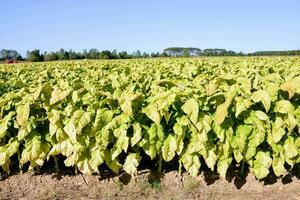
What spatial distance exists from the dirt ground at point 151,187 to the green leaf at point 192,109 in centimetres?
84

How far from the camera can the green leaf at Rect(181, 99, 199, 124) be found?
3.92 metres

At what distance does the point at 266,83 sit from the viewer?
444 cm

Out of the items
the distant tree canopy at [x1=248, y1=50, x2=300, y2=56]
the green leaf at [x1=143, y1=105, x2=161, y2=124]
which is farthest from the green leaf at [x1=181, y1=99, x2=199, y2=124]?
the distant tree canopy at [x1=248, y1=50, x2=300, y2=56]

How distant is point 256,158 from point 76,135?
1.78 metres

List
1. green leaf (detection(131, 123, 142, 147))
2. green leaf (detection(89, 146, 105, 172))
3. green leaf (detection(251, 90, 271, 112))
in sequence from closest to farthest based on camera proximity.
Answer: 1. green leaf (detection(251, 90, 271, 112))
2. green leaf (detection(131, 123, 142, 147))
3. green leaf (detection(89, 146, 105, 172))

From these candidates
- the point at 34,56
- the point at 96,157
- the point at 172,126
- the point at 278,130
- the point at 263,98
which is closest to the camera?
the point at 263,98

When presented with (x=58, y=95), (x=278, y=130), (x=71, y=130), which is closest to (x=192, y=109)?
(x=278, y=130)

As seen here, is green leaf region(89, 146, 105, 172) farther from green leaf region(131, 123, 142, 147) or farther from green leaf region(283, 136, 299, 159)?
green leaf region(283, 136, 299, 159)

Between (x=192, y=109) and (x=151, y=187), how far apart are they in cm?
101

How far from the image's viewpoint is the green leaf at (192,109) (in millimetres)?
3923

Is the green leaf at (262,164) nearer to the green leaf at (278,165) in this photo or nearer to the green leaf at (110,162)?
the green leaf at (278,165)

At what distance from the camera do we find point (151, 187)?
4410 mm

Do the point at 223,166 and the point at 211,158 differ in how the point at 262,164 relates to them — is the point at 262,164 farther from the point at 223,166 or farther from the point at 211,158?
the point at 211,158

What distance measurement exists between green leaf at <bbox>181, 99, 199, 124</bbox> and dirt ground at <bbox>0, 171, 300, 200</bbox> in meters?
0.84
